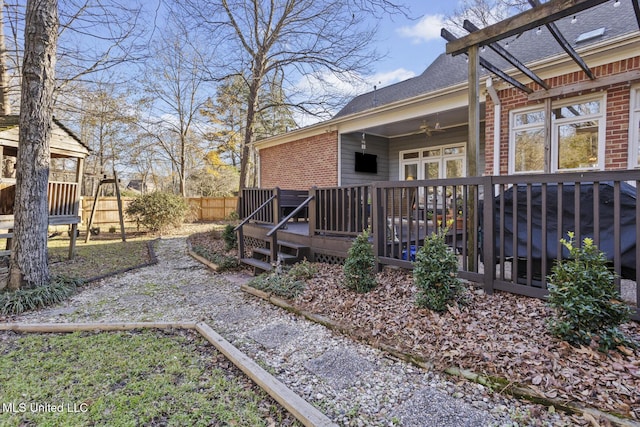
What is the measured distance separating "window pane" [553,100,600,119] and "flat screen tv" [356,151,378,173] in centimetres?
518

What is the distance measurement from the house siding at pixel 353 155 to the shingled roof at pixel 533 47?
151 centimetres

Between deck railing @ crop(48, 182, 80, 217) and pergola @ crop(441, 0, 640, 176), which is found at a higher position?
pergola @ crop(441, 0, 640, 176)

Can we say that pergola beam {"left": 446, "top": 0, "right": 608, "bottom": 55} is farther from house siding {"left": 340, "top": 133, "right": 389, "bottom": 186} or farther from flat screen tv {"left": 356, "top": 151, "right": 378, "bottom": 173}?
flat screen tv {"left": 356, "top": 151, "right": 378, "bottom": 173}

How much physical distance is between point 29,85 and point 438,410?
6.14 m

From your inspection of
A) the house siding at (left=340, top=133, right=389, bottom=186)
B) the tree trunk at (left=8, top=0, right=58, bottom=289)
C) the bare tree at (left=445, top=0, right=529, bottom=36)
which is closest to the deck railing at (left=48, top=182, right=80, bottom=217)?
the tree trunk at (left=8, top=0, right=58, bottom=289)

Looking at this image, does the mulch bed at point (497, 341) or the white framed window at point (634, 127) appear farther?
the white framed window at point (634, 127)

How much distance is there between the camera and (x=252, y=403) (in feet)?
7.09

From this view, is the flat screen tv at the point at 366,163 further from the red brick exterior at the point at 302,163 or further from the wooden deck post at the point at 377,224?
the wooden deck post at the point at 377,224

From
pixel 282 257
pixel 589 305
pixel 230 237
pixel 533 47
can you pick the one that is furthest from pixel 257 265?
pixel 533 47

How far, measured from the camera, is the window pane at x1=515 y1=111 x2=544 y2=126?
594cm

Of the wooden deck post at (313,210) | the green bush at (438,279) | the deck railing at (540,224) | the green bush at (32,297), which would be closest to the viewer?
the deck railing at (540,224)

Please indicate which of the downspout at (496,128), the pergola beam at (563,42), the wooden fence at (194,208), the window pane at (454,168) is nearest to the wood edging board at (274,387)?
the pergola beam at (563,42)

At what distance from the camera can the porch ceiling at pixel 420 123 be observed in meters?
7.64

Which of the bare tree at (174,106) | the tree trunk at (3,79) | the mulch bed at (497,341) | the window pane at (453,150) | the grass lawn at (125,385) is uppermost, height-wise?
the bare tree at (174,106)
